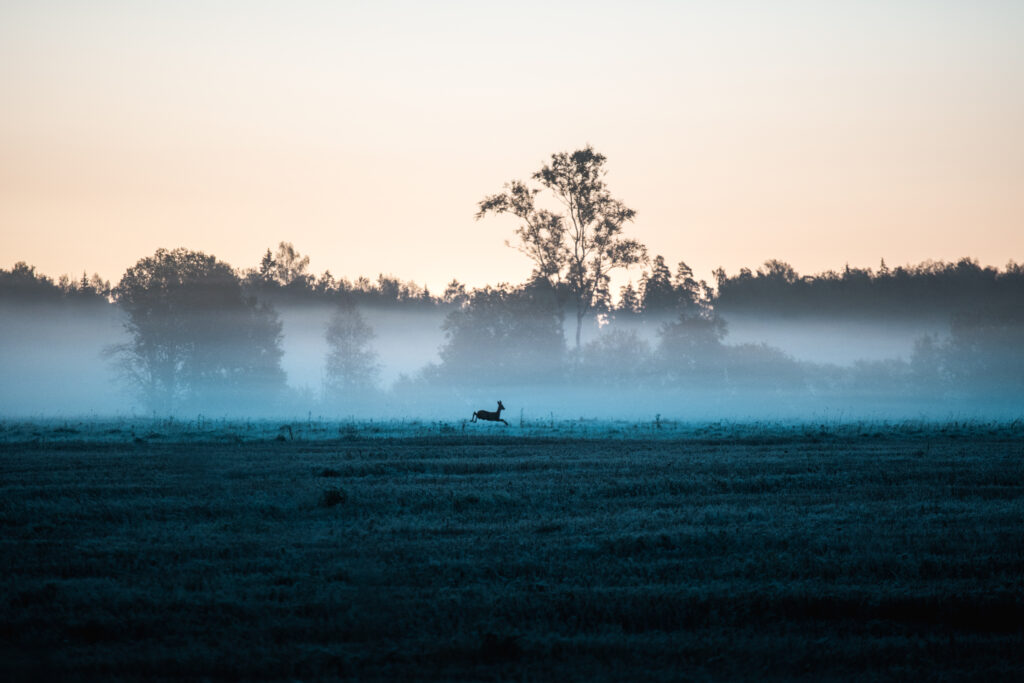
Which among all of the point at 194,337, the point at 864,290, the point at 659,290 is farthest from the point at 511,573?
the point at 864,290

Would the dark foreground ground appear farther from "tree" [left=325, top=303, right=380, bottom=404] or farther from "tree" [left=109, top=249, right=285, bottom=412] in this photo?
"tree" [left=325, top=303, right=380, bottom=404]

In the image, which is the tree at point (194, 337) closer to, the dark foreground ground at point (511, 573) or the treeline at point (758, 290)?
the treeline at point (758, 290)

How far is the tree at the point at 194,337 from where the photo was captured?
67125mm

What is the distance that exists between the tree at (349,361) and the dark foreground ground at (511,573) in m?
60.5

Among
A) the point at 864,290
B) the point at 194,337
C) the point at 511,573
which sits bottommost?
the point at 511,573

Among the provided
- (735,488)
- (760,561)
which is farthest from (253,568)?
(735,488)

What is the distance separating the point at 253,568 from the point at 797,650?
5.93m

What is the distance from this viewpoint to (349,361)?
7994cm

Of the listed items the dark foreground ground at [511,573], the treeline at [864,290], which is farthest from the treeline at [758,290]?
the dark foreground ground at [511,573]

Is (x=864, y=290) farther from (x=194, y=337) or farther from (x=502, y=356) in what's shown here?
(x=194, y=337)

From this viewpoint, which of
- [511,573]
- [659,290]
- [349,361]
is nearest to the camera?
[511,573]

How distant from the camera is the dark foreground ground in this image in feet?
24.0

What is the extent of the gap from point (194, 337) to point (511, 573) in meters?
63.6

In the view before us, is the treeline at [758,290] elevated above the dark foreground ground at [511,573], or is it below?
above
